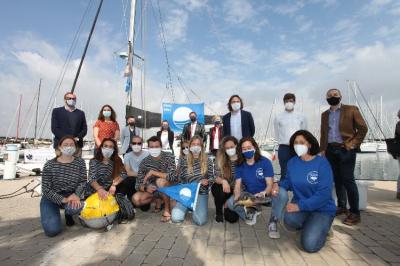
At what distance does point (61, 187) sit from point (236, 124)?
363cm

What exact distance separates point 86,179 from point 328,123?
4362mm

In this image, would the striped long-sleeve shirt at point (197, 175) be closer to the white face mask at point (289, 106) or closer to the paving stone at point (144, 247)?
the paving stone at point (144, 247)

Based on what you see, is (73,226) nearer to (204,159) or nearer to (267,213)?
(204,159)

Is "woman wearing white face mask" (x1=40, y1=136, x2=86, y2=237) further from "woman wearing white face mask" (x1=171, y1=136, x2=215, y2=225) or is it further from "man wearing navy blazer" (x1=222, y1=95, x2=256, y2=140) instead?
"man wearing navy blazer" (x1=222, y1=95, x2=256, y2=140)

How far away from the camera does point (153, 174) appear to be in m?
5.43

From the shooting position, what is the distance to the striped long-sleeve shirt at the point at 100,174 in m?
4.90

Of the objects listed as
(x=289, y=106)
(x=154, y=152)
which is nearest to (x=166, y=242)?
(x=154, y=152)

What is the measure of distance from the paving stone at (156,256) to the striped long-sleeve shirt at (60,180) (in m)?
1.73

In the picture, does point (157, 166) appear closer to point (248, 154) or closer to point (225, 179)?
point (225, 179)

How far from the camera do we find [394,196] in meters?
7.41

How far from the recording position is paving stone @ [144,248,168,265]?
10.8 feet

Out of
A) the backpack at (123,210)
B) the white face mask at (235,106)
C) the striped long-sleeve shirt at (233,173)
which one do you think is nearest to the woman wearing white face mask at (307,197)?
the striped long-sleeve shirt at (233,173)

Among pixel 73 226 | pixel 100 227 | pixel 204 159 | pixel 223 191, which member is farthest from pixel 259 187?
pixel 73 226

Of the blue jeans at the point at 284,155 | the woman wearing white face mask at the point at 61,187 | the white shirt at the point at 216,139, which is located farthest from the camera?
the white shirt at the point at 216,139
